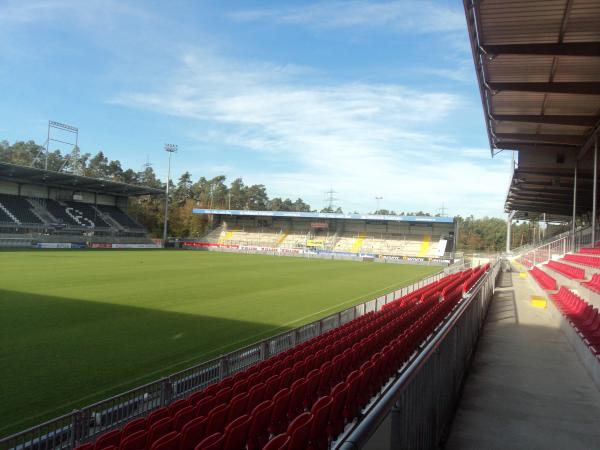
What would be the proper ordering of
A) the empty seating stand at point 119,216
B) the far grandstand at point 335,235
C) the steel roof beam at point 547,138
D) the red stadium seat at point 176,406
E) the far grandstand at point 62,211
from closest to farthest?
the red stadium seat at point 176,406
the steel roof beam at point 547,138
the far grandstand at point 62,211
the far grandstand at point 335,235
the empty seating stand at point 119,216

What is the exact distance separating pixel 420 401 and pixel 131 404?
3.71 metres

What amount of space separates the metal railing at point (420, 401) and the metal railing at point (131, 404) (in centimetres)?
274

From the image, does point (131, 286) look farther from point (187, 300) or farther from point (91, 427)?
point (91, 427)

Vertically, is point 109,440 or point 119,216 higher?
point 119,216

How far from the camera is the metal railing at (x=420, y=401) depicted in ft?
7.42

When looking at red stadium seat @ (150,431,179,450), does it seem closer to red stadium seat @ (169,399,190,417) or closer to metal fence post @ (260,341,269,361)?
red stadium seat @ (169,399,190,417)

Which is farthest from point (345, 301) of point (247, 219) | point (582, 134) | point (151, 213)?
point (151, 213)

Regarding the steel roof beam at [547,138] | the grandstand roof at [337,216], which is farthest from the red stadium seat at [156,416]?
the grandstand roof at [337,216]

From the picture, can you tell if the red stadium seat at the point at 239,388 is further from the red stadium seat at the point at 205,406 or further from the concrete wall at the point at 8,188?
the concrete wall at the point at 8,188

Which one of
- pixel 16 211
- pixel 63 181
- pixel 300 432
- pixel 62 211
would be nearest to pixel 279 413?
pixel 300 432

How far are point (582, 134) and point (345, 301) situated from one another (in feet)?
39.2

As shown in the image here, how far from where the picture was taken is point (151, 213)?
74125 mm

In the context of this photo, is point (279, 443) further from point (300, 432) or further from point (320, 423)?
point (320, 423)

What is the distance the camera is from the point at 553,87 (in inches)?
520
